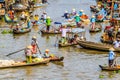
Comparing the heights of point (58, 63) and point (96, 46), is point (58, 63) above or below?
below

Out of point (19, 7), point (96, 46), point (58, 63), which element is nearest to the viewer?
point (58, 63)

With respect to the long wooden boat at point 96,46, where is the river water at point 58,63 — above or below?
below

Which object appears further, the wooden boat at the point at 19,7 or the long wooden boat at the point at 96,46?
the wooden boat at the point at 19,7

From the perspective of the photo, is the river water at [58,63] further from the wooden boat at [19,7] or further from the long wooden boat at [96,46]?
the wooden boat at [19,7]

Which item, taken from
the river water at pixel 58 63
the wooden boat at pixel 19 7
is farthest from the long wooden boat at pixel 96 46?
the wooden boat at pixel 19 7

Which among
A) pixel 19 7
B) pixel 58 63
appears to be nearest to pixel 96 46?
pixel 58 63

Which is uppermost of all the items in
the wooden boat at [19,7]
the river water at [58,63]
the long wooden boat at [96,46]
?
the wooden boat at [19,7]

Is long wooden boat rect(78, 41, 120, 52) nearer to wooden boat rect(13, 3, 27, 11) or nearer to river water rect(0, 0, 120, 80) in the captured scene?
river water rect(0, 0, 120, 80)

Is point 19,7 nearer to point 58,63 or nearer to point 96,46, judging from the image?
point 96,46

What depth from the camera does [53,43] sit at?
35.9 metres

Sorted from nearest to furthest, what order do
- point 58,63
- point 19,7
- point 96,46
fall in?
1. point 58,63
2. point 96,46
3. point 19,7

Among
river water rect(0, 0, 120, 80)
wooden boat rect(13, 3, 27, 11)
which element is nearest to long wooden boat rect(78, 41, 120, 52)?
river water rect(0, 0, 120, 80)

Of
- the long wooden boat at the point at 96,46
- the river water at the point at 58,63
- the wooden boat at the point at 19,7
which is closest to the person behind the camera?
the river water at the point at 58,63

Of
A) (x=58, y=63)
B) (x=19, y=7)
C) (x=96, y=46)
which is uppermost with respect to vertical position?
(x=19, y=7)
